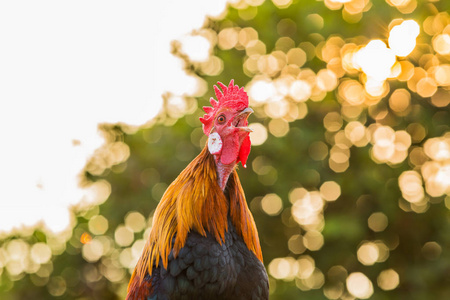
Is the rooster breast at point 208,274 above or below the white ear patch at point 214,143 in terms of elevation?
below

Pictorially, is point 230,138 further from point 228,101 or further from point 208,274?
point 208,274

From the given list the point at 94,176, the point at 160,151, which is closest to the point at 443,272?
the point at 160,151

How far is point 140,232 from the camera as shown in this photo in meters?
16.4

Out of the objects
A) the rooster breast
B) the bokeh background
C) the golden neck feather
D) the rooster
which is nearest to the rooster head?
the rooster

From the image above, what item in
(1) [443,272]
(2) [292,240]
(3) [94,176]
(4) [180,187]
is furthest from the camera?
(3) [94,176]

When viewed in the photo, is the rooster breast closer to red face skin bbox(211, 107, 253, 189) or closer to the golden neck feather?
the golden neck feather

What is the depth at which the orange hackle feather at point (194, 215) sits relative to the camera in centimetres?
402

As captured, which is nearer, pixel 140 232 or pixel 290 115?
pixel 290 115

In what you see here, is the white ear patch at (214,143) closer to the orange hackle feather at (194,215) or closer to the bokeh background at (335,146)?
the orange hackle feather at (194,215)

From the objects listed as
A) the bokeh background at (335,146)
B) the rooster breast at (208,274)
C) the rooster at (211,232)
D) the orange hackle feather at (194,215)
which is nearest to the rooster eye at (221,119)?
the rooster at (211,232)

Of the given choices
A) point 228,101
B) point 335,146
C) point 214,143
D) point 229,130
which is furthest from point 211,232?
point 335,146

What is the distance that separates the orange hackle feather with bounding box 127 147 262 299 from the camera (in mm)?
4023

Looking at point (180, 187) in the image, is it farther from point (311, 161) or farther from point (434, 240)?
point (434, 240)

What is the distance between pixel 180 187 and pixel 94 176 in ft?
44.9
